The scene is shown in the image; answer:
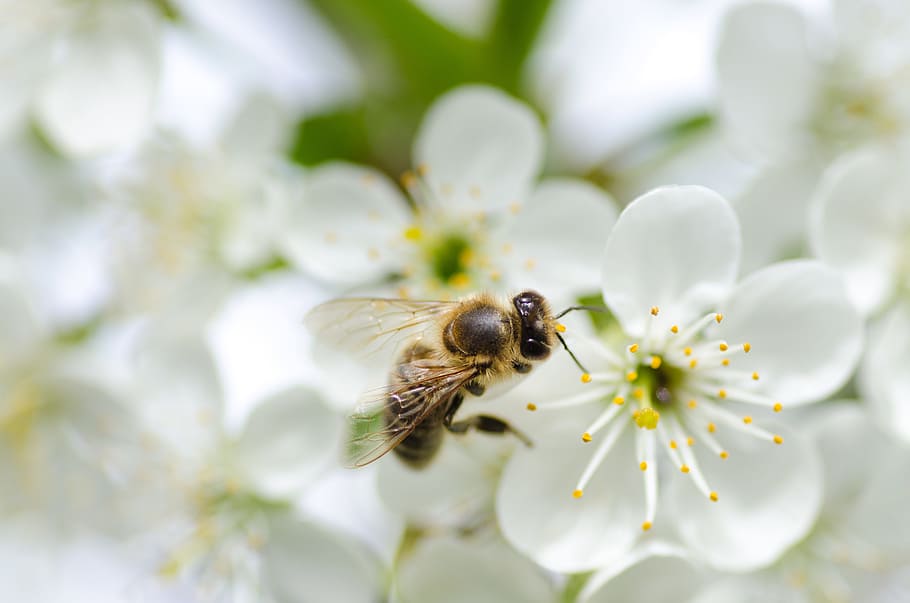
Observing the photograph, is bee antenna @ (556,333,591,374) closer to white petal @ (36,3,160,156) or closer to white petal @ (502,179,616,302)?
white petal @ (502,179,616,302)

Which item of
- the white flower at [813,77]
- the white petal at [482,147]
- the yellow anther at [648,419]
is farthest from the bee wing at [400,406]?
the white flower at [813,77]

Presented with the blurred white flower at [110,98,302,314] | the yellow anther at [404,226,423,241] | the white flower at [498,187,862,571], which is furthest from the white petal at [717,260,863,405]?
the blurred white flower at [110,98,302,314]

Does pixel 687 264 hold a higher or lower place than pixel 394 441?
higher

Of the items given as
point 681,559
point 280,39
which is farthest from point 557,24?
point 681,559

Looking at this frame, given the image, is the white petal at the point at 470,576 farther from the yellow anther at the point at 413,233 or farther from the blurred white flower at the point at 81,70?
the blurred white flower at the point at 81,70

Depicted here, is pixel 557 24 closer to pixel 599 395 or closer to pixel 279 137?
pixel 279 137

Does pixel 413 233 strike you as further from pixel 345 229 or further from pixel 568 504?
pixel 568 504
